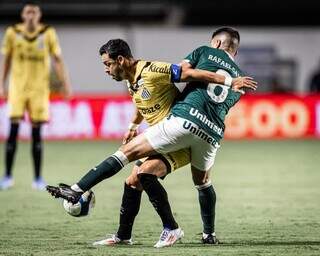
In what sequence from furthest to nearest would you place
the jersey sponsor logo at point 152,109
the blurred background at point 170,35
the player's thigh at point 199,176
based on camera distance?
the blurred background at point 170,35 < the player's thigh at point 199,176 < the jersey sponsor logo at point 152,109

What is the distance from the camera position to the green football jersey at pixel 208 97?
741 cm

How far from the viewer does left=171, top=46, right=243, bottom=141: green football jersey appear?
7.41 metres

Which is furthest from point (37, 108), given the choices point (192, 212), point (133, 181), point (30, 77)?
point (133, 181)

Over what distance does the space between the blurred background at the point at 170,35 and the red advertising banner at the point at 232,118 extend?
18.3 feet

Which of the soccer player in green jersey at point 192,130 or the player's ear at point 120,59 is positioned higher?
the player's ear at point 120,59

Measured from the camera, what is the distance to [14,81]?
477 inches

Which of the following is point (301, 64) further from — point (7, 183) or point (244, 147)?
point (7, 183)

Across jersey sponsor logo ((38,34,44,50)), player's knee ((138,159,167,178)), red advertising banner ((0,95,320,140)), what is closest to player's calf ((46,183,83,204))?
player's knee ((138,159,167,178))

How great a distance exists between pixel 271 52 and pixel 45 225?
18.6m

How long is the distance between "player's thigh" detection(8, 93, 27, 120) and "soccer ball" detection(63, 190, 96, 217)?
4.81 m

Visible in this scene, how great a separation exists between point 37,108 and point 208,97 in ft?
16.2

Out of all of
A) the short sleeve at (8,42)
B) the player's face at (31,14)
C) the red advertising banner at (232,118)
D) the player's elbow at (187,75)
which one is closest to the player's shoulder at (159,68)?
the player's elbow at (187,75)

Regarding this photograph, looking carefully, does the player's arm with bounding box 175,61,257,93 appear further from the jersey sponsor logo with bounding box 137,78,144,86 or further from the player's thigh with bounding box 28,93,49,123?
the player's thigh with bounding box 28,93,49,123

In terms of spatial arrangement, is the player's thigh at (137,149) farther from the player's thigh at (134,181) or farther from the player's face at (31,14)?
the player's face at (31,14)
